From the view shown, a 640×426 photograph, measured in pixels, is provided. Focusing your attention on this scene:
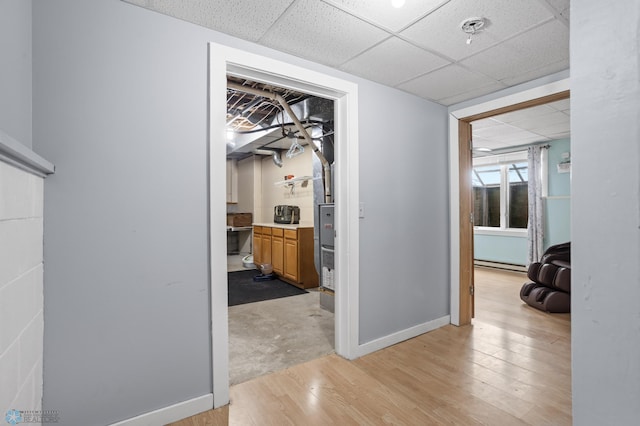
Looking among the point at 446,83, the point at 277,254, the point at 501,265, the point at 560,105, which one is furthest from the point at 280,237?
the point at 501,265

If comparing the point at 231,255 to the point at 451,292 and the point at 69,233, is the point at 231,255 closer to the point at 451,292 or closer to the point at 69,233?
the point at 451,292

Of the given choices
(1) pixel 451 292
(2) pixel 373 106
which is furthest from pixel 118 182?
(1) pixel 451 292

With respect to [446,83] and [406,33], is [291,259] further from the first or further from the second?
[406,33]

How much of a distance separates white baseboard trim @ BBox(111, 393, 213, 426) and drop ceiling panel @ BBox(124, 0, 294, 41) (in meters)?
2.17

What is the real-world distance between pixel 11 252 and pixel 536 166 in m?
6.47

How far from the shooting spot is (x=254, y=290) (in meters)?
4.51

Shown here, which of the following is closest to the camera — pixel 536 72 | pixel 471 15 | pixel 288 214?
pixel 471 15

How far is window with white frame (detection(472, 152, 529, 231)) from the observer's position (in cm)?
581

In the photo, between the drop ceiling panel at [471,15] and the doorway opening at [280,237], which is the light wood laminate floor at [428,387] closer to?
the doorway opening at [280,237]

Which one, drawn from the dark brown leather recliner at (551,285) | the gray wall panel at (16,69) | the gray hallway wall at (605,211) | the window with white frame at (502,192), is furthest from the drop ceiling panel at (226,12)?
the window with white frame at (502,192)

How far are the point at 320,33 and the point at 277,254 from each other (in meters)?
3.74

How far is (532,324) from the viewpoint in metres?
3.16

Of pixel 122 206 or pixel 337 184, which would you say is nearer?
pixel 122 206

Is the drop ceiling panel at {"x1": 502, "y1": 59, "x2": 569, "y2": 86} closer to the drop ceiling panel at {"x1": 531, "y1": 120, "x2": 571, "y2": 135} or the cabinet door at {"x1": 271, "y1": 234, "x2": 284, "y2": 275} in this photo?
the drop ceiling panel at {"x1": 531, "y1": 120, "x2": 571, "y2": 135}
